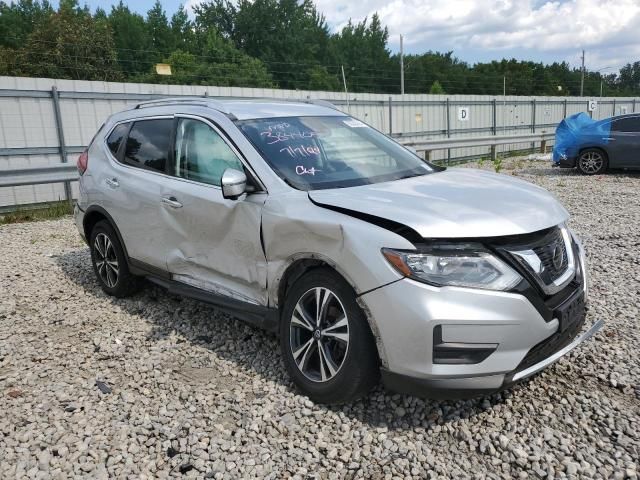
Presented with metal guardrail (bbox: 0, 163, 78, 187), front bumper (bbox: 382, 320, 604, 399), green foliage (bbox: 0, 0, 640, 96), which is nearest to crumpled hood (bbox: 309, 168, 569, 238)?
front bumper (bbox: 382, 320, 604, 399)

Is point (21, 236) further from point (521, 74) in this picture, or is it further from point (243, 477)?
point (521, 74)

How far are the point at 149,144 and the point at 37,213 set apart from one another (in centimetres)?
668

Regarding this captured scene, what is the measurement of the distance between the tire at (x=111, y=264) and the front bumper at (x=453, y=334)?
9.82 ft

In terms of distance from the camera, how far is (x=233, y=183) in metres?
3.38

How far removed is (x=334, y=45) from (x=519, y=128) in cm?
4920

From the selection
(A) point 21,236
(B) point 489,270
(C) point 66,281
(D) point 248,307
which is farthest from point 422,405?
(A) point 21,236

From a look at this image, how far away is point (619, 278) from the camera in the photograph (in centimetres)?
528

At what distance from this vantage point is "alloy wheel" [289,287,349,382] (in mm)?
3070

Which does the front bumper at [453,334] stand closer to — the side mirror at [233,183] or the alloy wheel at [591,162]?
the side mirror at [233,183]

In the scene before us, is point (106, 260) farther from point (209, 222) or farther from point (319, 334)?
point (319, 334)

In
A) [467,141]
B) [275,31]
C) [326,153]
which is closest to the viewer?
[326,153]

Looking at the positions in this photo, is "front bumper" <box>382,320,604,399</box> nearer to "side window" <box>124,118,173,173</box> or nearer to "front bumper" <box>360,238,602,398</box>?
"front bumper" <box>360,238,602,398</box>

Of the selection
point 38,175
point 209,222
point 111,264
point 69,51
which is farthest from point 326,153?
point 69,51

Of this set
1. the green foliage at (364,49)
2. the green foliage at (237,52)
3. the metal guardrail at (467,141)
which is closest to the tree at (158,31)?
the green foliage at (237,52)
